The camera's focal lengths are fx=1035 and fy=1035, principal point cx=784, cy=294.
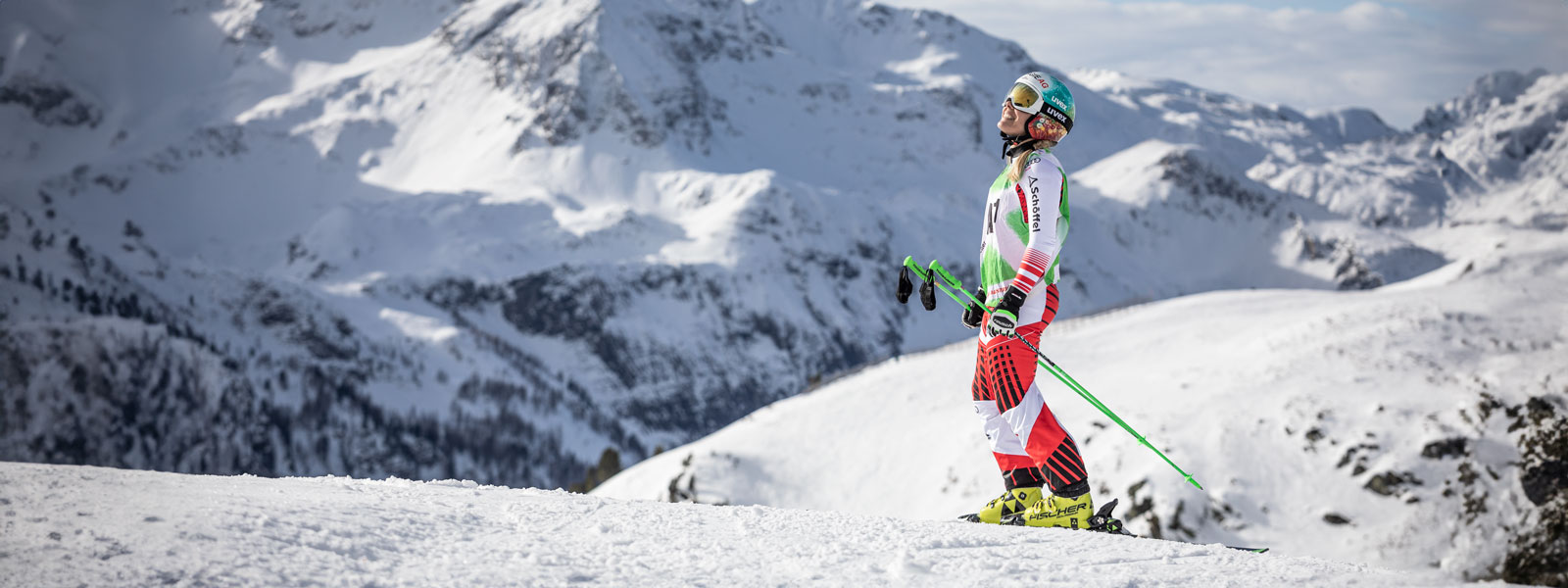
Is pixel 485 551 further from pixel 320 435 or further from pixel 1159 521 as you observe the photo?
pixel 320 435

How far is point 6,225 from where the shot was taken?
17025 cm

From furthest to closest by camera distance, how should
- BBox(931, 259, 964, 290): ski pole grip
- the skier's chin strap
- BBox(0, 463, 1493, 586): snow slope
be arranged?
BBox(931, 259, 964, 290): ski pole grip
the skier's chin strap
BBox(0, 463, 1493, 586): snow slope

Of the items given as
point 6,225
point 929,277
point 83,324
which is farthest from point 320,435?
point 929,277

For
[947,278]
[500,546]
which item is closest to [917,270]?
[947,278]

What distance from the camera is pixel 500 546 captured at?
6.32 metres

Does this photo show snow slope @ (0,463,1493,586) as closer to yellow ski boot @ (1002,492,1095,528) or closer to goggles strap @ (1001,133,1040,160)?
yellow ski boot @ (1002,492,1095,528)

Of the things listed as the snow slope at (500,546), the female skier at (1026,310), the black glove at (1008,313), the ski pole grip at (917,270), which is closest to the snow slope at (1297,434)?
the female skier at (1026,310)

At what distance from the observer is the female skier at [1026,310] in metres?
8.52

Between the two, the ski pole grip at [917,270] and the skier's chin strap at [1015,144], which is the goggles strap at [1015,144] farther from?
the ski pole grip at [917,270]

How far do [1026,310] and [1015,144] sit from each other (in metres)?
1.49

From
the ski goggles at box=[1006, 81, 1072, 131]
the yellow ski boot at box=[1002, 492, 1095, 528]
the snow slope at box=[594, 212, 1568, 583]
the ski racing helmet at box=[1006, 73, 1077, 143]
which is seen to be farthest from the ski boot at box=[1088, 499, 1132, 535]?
the snow slope at box=[594, 212, 1568, 583]

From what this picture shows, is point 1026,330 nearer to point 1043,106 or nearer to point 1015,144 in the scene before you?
point 1015,144

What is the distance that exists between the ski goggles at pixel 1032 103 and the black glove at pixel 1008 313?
62.2 inches

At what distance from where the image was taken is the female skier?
8.52 meters
